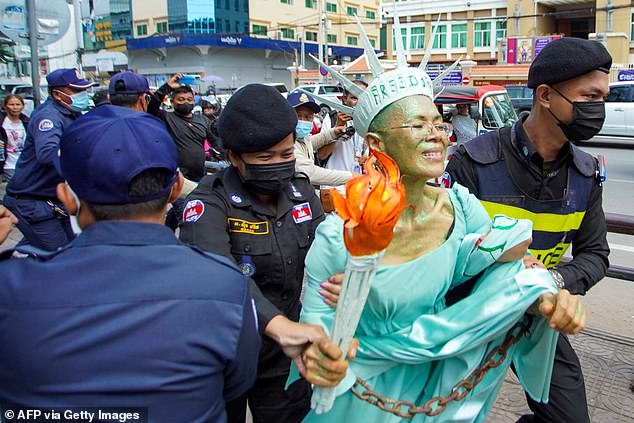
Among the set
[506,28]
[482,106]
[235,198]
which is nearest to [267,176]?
[235,198]

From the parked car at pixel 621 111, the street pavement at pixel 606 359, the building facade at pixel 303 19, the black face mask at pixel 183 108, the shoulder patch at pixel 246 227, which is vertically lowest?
the street pavement at pixel 606 359

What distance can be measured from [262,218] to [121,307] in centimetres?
102

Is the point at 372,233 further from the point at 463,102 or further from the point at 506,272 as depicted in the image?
the point at 463,102

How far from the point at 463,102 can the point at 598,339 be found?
7976 millimetres

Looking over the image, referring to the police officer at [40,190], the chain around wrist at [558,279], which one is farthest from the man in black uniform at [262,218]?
the police officer at [40,190]

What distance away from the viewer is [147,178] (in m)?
1.37

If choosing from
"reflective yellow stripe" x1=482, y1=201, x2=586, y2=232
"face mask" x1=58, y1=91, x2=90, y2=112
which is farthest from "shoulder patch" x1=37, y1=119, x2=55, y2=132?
"reflective yellow stripe" x1=482, y1=201, x2=586, y2=232

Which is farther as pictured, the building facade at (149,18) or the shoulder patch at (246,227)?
the building facade at (149,18)

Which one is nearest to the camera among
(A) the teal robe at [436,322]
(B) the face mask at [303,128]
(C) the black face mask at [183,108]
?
(A) the teal robe at [436,322]

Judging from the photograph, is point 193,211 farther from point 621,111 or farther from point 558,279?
point 621,111

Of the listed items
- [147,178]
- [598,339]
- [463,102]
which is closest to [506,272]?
[147,178]

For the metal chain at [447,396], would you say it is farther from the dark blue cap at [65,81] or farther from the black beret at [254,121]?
the dark blue cap at [65,81]

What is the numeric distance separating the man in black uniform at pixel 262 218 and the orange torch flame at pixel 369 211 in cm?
80

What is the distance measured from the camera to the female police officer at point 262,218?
2113 millimetres
